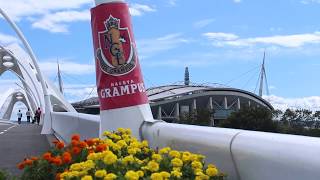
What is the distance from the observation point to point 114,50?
6988 millimetres

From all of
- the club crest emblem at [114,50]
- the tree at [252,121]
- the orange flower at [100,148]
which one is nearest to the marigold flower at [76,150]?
the orange flower at [100,148]

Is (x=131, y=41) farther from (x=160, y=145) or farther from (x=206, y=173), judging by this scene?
(x=206, y=173)

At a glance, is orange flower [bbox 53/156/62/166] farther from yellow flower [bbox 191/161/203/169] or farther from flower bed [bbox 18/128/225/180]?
yellow flower [bbox 191/161/203/169]

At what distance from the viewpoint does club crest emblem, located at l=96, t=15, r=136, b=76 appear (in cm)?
699

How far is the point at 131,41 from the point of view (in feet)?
23.5

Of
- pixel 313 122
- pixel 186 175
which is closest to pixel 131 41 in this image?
pixel 186 175

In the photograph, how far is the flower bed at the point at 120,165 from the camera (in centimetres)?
399

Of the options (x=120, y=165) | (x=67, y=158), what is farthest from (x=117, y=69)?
(x=120, y=165)

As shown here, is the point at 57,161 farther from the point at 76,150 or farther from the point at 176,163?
the point at 176,163

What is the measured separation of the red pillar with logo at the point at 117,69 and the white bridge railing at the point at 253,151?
1.40m

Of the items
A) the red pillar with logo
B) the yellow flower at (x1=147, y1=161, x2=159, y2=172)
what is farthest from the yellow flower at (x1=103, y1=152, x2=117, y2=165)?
the red pillar with logo

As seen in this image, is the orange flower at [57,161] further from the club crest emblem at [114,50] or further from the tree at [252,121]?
the tree at [252,121]

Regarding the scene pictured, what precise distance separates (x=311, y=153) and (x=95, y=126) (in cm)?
815

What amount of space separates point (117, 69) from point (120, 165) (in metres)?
2.92
